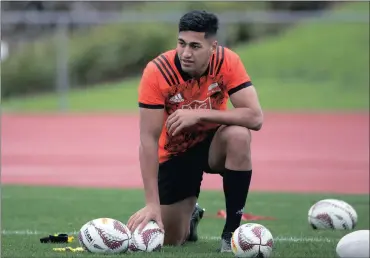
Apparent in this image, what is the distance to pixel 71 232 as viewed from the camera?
349 inches

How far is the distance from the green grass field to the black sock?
283 mm

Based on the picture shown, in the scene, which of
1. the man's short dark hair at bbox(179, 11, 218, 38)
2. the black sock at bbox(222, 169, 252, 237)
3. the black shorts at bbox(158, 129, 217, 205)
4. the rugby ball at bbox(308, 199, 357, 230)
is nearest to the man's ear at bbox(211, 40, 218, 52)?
the man's short dark hair at bbox(179, 11, 218, 38)

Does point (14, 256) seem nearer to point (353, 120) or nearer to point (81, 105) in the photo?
point (353, 120)

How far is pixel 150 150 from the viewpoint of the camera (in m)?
7.27

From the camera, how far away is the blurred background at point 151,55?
28281 mm

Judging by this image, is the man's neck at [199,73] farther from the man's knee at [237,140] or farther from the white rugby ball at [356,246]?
the white rugby ball at [356,246]

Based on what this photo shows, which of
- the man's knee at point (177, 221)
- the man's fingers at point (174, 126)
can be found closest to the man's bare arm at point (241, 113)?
the man's fingers at point (174, 126)

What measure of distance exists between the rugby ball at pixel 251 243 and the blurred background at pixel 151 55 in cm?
1990

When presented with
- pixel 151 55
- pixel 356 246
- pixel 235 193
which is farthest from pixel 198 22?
pixel 151 55

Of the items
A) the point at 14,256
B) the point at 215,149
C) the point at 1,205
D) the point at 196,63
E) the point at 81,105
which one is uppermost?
the point at 196,63

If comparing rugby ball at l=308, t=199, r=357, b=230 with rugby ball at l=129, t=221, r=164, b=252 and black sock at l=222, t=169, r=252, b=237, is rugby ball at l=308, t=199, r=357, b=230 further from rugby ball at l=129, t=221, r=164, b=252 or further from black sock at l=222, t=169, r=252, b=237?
rugby ball at l=129, t=221, r=164, b=252

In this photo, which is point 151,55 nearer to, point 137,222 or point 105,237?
point 137,222

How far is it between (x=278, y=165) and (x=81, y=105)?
547 inches

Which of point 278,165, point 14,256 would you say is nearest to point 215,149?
point 14,256
